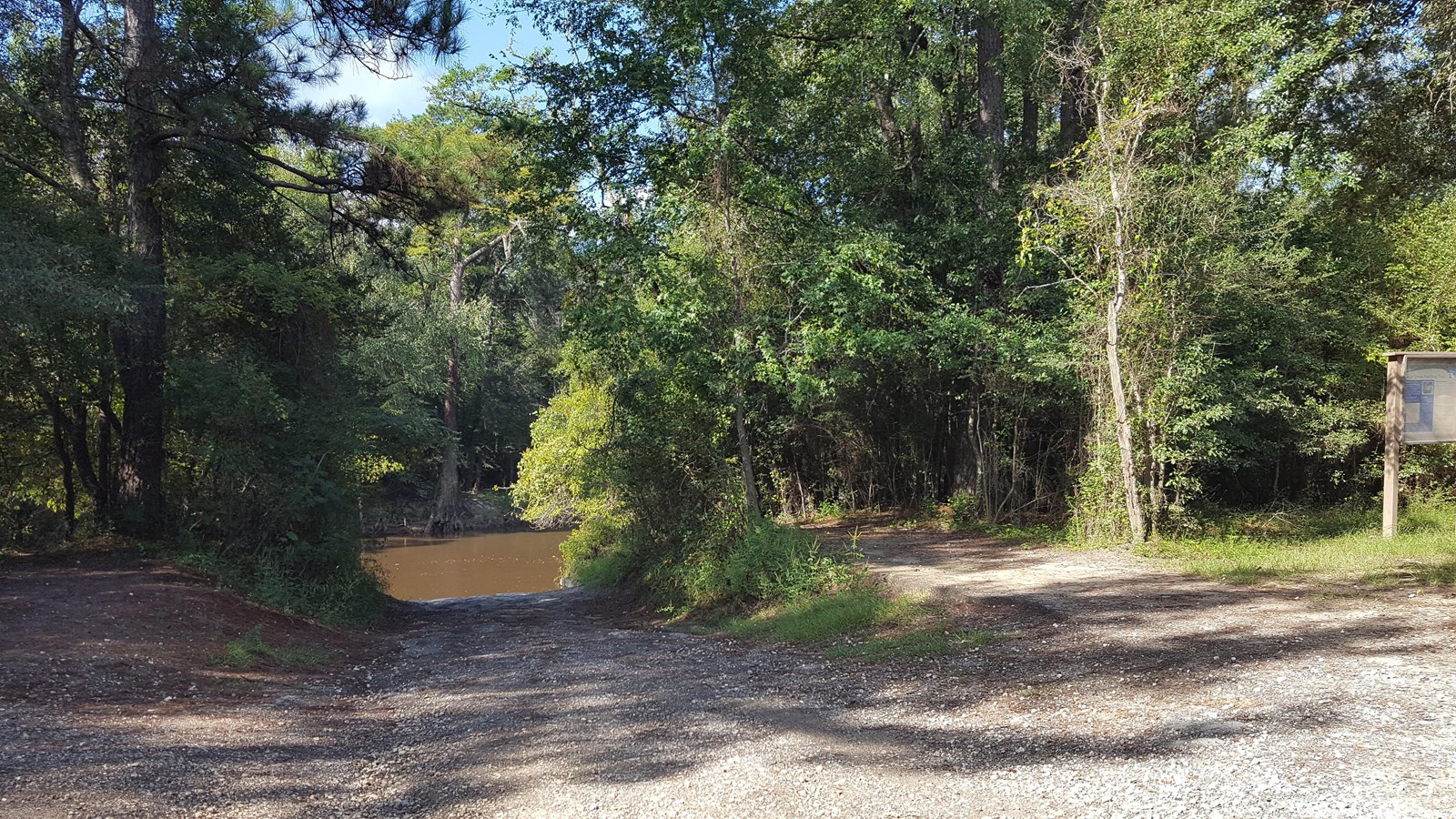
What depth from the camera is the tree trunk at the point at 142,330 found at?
1119cm

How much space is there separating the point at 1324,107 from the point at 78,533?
2092cm

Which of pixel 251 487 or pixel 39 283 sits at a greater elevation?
pixel 39 283

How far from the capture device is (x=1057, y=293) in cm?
1355

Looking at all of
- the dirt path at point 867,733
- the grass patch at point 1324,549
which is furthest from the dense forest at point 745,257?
the dirt path at point 867,733

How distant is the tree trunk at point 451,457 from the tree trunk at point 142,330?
22.7 m

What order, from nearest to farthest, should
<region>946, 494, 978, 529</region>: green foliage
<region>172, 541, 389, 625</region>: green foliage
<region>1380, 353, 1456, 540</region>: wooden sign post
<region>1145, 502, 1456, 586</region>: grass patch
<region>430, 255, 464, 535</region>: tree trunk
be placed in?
<region>1145, 502, 1456, 586</region>: grass patch, <region>1380, 353, 1456, 540</region>: wooden sign post, <region>172, 541, 389, 625</region>: green foliage, <region>946, 494, 978, 529</region>: green foliage, <region>430, 255, 464, 535</region>: tree trunk

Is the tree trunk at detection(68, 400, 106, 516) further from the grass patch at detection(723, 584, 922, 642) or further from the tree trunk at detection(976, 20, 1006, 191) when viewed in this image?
the tree trunk at detection(976, 20, 1006, 191)

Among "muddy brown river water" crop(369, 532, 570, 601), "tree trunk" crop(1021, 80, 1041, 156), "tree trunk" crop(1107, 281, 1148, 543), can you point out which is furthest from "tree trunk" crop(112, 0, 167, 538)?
"tree trunk" crop(1021, 80, 1041, 156)

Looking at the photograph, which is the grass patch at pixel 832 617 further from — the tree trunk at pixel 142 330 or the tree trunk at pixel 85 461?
the tree trunk at pixel 85 461

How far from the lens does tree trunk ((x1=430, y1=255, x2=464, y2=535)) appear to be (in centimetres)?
3500

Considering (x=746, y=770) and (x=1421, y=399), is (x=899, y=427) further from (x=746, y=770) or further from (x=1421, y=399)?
(x=746, y=770)

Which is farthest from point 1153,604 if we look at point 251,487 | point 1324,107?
point 1324,107

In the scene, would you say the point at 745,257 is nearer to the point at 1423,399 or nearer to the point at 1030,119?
the point at 1423,399

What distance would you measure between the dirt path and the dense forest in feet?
12.9
